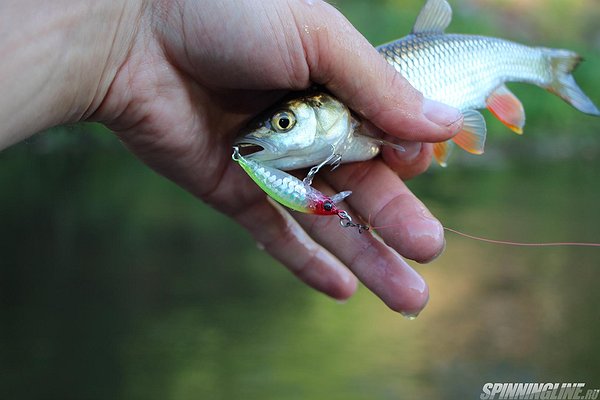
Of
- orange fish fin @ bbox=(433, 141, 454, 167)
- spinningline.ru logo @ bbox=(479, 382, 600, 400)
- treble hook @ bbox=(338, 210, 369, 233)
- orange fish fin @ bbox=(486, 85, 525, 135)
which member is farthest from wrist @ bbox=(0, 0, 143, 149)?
spinningline.ru logo @ bbox=(479, 382, 600, 400)

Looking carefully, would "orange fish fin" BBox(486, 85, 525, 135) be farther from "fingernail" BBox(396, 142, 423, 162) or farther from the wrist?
the wrist

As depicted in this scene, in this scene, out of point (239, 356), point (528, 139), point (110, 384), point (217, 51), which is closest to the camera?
point (217, 51)

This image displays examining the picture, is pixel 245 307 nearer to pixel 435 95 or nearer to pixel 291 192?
pixel 435 95

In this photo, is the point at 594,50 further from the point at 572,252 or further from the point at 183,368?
the point at 183,368

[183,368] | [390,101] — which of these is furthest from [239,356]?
[390,101]

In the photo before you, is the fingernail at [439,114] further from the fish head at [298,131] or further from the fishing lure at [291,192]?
the fishing lure at [291,192]
